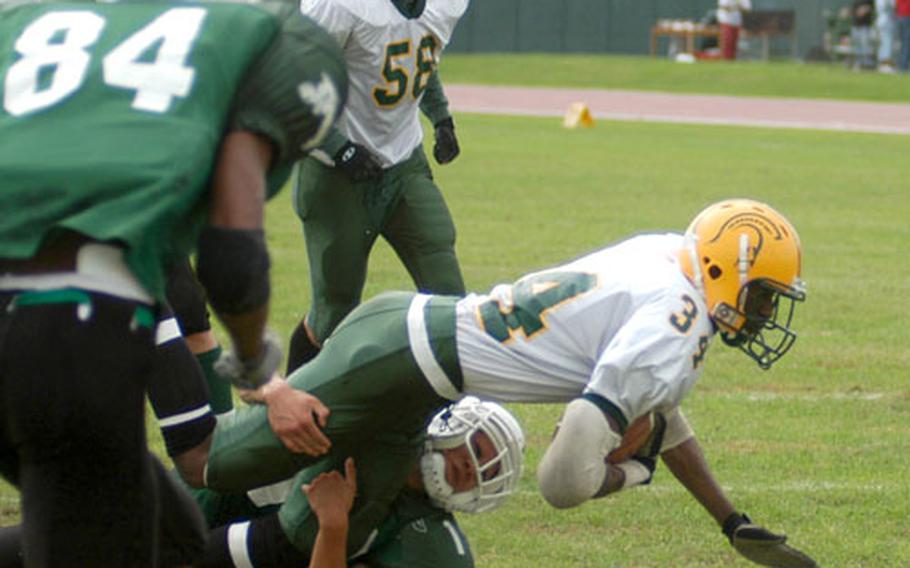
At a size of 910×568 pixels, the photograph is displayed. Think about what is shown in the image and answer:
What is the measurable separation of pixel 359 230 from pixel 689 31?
29012 millimetres

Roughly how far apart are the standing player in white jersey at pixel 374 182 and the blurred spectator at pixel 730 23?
27.2 meters

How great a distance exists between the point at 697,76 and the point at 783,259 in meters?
26.7

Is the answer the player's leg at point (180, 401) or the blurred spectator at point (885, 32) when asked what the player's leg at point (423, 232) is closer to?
the player's leg at point (180, 401)

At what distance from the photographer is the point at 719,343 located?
8.33 metres

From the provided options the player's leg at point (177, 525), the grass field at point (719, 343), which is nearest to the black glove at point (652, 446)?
the grass field at point (719, 343)

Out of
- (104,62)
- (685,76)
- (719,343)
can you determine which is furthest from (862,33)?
(104,62)

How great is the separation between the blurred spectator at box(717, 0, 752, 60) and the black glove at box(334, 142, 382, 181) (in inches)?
1085

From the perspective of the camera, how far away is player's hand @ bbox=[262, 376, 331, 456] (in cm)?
446

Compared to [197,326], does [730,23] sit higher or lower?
lower

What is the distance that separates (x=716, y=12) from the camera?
1425 inches

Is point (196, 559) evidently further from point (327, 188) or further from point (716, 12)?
point (716, 12)

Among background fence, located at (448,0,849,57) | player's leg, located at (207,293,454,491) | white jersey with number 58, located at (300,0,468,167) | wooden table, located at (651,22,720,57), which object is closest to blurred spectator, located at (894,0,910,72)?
wooden table, located at (651,22,720,57)

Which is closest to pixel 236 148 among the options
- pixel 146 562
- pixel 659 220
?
pixel 146 562

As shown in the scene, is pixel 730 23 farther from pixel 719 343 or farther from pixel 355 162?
pixel 355 162
